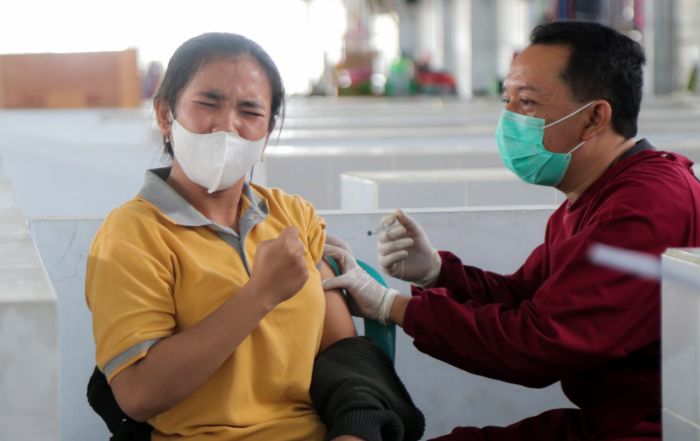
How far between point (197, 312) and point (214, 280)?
5cm

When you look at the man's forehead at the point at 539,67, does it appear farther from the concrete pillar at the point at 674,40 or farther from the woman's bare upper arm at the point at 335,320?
the concrete pillar at the point at 674,40

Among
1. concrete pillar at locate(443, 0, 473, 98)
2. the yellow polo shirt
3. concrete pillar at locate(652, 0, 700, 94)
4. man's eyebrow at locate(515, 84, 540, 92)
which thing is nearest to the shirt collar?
the yellow polo shirt

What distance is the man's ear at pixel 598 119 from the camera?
209 cm

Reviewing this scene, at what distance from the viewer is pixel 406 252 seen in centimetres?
217

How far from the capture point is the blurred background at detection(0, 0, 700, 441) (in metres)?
1.51

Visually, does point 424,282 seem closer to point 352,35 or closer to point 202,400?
point 202,400

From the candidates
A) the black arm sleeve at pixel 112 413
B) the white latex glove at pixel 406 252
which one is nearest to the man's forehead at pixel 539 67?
the white latex glove at pixel 406 252

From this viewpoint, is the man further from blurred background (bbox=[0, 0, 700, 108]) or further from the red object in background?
the red object in background

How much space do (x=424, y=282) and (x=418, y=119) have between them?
5395 mm

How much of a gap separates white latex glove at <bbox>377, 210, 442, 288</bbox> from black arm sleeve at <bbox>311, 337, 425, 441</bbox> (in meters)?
A: 0.25

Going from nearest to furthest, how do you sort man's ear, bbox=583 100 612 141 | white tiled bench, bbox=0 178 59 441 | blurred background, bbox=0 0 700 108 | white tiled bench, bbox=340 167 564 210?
white tiled bench, bbox=0 178 59 441 → man's ear, bbox=583 100 612 141 → white tiled bench, bbox=340 167 564 210 → blurred background, bbox=0 0 700 108

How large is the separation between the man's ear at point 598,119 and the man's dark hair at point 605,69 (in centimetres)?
1

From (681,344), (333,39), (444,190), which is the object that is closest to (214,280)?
(681,344)

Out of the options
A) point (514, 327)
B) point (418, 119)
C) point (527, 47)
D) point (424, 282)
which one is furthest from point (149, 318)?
point (418, 119)
